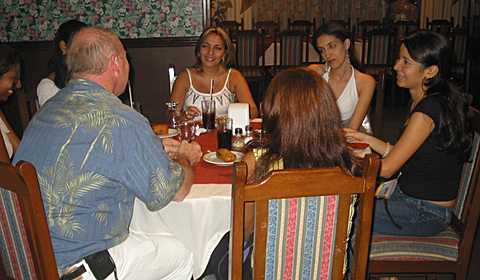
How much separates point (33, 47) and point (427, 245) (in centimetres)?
401

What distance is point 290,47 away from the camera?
5.82 metres

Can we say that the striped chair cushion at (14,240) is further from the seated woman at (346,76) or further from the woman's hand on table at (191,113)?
the seated woman at (346,76)

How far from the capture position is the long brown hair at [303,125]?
130cm

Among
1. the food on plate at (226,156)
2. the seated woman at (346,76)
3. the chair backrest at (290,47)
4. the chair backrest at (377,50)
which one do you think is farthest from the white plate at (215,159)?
the chair backrest at (377,50)

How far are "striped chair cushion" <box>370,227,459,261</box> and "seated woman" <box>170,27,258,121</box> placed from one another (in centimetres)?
152

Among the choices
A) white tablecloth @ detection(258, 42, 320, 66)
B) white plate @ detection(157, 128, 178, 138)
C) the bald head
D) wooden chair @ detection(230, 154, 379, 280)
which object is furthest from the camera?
white tablecloth @ detection(258, 42, 320, 66)

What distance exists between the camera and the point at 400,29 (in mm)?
7574

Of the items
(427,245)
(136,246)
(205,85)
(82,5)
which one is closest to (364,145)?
(427,245)

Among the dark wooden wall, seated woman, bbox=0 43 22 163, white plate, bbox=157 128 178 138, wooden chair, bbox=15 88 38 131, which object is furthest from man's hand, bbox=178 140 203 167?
the dark wooden wall

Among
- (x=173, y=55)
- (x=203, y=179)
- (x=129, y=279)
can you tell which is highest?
(x=173, y=55)

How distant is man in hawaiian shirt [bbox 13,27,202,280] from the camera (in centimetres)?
128

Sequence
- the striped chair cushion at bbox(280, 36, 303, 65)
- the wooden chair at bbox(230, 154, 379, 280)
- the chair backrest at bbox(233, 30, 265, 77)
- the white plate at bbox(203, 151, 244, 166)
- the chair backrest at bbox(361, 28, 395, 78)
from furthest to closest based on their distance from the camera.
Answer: the chair backrest at bbox(361, 28, 395, 78) < the striped chair cushion at bbox(280, 36, 303, 65) < the chair backrest at bbox(233, 30, 265, 77) < the white plate at bbox(203, 151, 244, 166) < the wooden chair at bbox(230, 154, 379, 280)

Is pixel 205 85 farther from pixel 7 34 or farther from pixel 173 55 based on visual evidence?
pixel 7 34

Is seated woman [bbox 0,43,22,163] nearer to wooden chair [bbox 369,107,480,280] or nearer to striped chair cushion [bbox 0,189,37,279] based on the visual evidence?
striped chair cushion [bbox 0,189,37,279]
